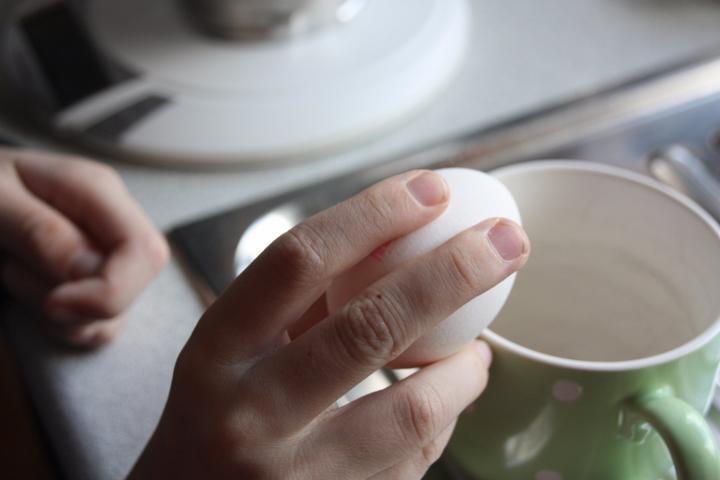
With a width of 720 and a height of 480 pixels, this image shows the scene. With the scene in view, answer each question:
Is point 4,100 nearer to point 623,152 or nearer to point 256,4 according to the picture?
point 256,4

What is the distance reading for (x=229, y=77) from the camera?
657mm

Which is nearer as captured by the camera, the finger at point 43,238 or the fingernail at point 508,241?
the fingernail at point 508,241

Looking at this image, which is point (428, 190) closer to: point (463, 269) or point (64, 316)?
point (463, 269)

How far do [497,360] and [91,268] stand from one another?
26cm

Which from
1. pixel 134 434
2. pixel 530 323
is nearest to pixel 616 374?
pixel 530 323

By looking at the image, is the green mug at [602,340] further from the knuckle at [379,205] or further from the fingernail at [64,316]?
the fingernail at [64,316]

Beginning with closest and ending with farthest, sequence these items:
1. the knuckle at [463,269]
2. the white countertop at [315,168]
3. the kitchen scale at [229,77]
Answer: the knuckle at [463,269]
the white countertop at [315,168]
the kitchen scale at [229,77]

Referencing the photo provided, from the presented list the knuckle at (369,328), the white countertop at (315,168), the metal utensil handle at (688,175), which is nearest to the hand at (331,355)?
the knuckle at (369,328)

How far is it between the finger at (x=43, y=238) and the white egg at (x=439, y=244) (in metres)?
0.21

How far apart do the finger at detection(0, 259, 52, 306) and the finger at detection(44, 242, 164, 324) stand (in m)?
0.03

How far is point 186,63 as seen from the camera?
671 millimetres

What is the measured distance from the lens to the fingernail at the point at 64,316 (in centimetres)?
49

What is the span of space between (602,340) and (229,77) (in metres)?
0.35

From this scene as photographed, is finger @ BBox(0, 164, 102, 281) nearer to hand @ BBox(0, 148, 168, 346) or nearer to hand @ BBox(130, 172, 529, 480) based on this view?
hand @ BBox(0, 148, 168, 346)
